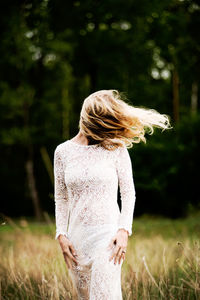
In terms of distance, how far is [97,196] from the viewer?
116 inches

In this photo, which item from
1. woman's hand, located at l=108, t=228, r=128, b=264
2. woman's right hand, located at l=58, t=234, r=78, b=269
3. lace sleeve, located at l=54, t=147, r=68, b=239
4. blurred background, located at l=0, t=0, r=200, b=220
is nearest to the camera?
woman's hand, located at l=108, t=228, r=128, b=264

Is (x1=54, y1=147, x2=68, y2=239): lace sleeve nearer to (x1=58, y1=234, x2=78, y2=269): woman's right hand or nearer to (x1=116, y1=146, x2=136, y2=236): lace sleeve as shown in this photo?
(x1=58, y1=234, x2=78, y2=269): woman's right hand

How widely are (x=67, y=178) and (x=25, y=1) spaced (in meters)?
1.50

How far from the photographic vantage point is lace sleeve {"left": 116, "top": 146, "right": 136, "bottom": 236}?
2.90 m

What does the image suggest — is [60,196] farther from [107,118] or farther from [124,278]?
[124,278]

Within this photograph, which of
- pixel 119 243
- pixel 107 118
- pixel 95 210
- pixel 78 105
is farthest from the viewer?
pixel 78 105

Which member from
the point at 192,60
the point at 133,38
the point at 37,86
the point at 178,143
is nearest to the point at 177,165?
the point at 178,143

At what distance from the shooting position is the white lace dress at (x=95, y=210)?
2844 millimetres

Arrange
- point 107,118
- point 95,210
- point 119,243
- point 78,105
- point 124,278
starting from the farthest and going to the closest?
1. point 78,105
2. point 124,278
3. point 107,118
4. point 95,210
5. point 119,243

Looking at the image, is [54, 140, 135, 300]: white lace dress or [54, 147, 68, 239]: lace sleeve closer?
[54, 140, 135, 300]: white lace dress

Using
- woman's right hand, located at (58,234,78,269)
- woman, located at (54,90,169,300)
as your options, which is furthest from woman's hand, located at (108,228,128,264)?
woman's right hand, located at (58,234,78,269)

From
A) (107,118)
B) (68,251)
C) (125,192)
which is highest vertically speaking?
(107,118)

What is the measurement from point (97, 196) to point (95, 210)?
0.09m

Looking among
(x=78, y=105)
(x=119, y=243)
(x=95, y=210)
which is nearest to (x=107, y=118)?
(x=95, y=210)
